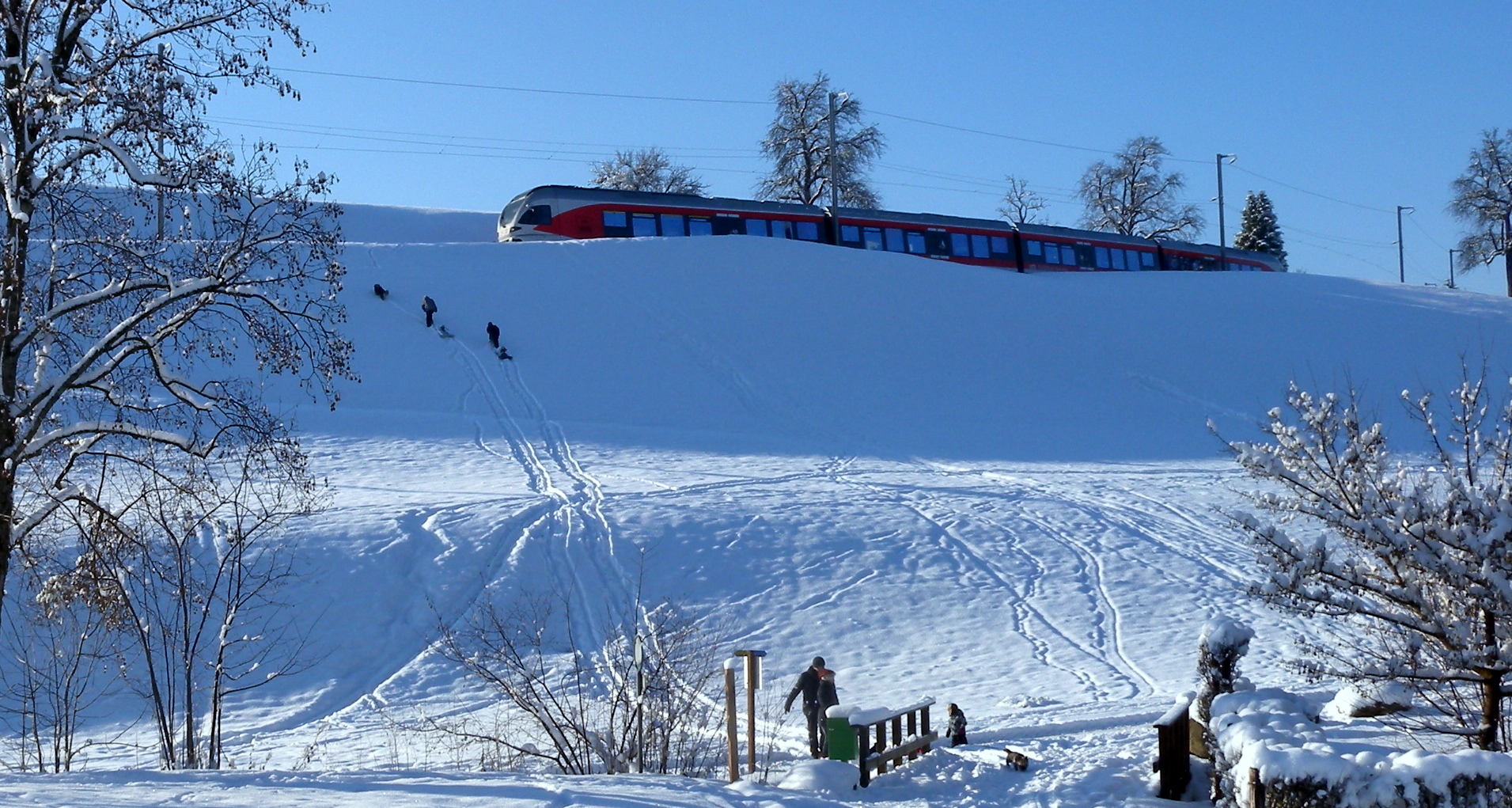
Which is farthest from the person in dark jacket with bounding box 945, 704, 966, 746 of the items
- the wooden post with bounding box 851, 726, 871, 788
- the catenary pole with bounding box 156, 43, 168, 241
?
the catenary pole with bounding box 156, 43, 168, 241

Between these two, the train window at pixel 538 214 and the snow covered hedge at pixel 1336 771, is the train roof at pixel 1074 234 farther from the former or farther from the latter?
the snow covered hedge at pixel 1336 771

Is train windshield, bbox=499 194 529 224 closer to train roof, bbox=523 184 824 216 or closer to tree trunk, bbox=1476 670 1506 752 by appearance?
train roof, bbox=523 184 824 216

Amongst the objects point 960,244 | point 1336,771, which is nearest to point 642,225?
point 960,244

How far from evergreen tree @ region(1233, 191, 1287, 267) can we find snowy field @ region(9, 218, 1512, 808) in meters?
41.6

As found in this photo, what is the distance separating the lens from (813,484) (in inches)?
846

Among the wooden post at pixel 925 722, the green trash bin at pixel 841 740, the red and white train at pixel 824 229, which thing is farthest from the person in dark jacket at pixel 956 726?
the red and white train at pixel 824 229

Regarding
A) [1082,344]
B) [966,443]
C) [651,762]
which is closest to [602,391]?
[966,443]

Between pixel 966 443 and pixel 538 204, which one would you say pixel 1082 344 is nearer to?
pixel 966 443

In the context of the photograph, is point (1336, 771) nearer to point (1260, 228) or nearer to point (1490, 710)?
point (1490, 710)

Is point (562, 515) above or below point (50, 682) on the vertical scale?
above

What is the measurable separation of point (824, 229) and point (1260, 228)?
48.4 m

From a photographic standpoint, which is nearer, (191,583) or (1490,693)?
(1490,693)

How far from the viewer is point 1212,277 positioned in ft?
140

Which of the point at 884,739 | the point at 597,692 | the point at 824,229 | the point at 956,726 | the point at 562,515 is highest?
the point at 824,229
